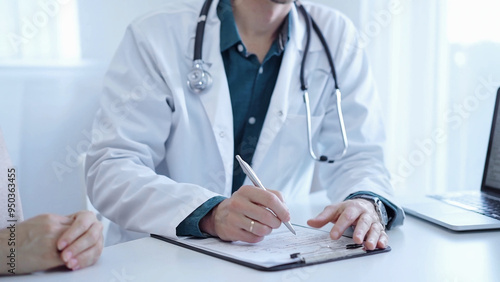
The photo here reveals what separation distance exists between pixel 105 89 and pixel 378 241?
75 centimetres

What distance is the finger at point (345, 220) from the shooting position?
3.22 feet

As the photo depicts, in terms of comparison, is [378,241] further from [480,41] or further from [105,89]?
[480,41]

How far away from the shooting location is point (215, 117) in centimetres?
141

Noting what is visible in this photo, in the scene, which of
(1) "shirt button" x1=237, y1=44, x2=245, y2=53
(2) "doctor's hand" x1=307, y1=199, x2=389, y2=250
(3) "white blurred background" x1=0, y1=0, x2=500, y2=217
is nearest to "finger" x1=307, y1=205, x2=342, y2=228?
(2) "doctor's hand" x1=307, y1=199, x2=389, y2=250

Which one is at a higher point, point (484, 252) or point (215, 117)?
point (215, 117)

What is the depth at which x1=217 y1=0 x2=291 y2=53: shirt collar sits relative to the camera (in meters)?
1.49

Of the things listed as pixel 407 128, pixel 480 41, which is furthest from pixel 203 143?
pixel 480 41

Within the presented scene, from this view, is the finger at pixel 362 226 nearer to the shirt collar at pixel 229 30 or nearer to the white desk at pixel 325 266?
the white desk at pixel 325 266

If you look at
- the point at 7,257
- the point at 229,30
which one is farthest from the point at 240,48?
the point at 7,257

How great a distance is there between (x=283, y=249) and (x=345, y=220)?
5.9 inches

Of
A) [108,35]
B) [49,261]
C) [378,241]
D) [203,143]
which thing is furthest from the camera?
[108,35]

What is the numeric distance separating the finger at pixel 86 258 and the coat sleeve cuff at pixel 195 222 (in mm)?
197
